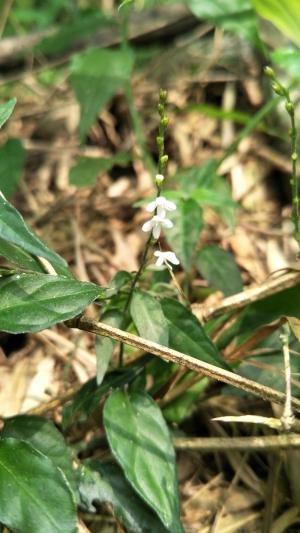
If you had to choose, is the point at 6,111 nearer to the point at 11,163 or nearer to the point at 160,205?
the point at 160,205

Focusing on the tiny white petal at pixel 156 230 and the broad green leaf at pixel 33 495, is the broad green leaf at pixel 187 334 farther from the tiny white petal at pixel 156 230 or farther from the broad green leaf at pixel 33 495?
the broad green leaf at pixel 33 495

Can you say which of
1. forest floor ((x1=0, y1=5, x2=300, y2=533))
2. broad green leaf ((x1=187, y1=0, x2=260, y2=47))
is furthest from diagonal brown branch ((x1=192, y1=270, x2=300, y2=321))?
broad green leaf ((x1=187, y1=0, x2=260, y2=47))

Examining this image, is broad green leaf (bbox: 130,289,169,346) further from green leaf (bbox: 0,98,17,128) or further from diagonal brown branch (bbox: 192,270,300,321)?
green leaf (bbox: 0,98,17,128)

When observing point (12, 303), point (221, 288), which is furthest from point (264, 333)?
point (12, 303)

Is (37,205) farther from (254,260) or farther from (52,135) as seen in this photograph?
(254,260)

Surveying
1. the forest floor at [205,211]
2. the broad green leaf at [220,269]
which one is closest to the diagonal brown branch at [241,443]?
the forest floor at [205,211]
